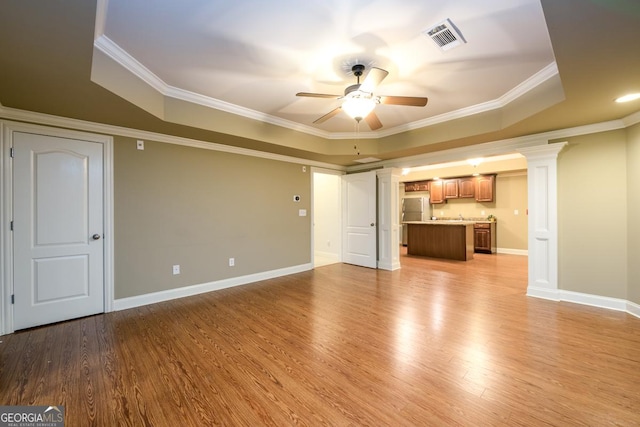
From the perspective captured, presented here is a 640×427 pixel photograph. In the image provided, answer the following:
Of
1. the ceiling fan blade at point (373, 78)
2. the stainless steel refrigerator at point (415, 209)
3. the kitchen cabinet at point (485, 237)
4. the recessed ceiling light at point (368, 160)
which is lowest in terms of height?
the kitchen cabinet at point (485, 237)

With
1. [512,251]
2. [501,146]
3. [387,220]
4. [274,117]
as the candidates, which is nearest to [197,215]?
[274,117]

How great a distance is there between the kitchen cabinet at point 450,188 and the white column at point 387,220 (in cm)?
359

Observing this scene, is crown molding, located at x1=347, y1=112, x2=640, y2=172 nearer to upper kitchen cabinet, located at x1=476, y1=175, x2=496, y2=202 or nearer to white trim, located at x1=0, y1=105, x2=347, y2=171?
white trim, located at x1=0, y1=105, x2=347, y2=171

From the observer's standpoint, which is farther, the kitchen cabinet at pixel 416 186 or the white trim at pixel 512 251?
the kitchen cabinet at pixel 416 186

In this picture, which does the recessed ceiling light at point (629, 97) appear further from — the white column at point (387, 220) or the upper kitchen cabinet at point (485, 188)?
the upper kitchen cabinet at point (485, 188)

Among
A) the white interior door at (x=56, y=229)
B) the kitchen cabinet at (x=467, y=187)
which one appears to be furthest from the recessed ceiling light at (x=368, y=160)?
the white interior door at (x=56, y=229)

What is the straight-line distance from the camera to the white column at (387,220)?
562 centimetres

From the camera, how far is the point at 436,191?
877 cm

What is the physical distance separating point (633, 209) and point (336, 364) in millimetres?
4000

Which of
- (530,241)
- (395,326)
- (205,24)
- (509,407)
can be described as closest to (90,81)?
(205,24)

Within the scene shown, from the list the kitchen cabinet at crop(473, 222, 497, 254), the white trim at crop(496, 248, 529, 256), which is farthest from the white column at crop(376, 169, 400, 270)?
the white trim at crop(496, 248, 529, 256)

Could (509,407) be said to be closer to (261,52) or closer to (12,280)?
(261,52)

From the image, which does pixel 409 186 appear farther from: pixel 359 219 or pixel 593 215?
pixel 593 215

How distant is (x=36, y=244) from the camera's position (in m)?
2.98
